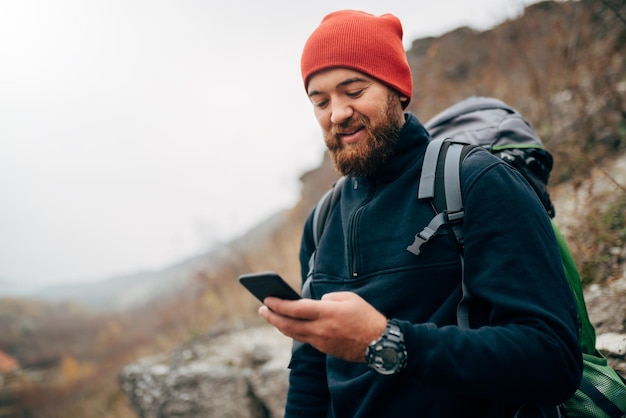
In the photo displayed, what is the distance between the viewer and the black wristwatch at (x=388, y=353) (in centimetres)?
89

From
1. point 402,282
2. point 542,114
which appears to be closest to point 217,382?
point 402,282

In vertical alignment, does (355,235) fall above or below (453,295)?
above

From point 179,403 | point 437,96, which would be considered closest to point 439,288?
point 179,403

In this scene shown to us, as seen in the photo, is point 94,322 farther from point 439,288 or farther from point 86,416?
point 439,288

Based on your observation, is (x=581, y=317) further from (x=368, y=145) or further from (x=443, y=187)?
(x=368, y=145)

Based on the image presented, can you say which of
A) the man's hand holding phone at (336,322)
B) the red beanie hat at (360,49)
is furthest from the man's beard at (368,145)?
the man's hand holding phone at (336,322)

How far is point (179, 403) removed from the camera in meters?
4.17

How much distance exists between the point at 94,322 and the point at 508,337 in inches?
Result: 1019

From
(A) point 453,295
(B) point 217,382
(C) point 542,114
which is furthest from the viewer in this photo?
(C) point 542,114

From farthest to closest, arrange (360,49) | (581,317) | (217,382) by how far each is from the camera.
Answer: (217,382), (360,49), (581,317)

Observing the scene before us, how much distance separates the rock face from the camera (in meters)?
3.96

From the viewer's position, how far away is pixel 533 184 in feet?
4.96

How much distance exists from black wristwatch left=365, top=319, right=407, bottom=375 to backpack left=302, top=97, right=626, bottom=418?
0.81ft

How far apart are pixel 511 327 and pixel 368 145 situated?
766mm
